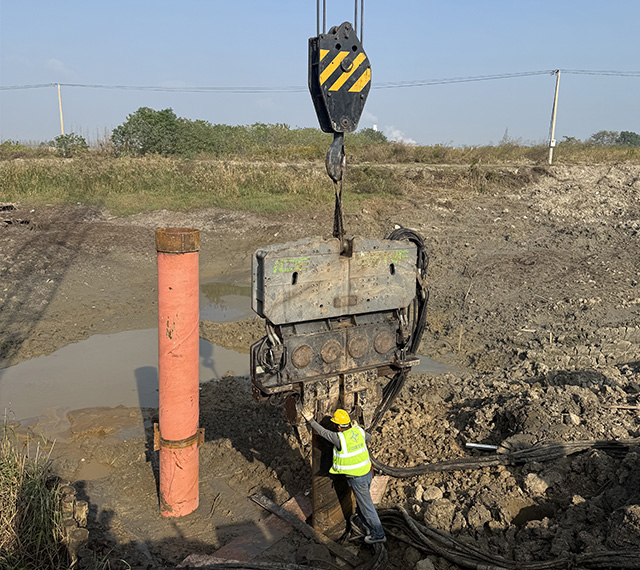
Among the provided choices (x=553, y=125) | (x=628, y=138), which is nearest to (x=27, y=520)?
(x=553, y=125)

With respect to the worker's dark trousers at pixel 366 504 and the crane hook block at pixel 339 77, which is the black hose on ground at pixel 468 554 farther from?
the crane hook block at pixel 339 77

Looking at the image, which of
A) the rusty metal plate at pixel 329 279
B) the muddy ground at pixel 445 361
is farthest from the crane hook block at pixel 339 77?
the muddy ground at pixel 445 361

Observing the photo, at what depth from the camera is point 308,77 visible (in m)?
4.23

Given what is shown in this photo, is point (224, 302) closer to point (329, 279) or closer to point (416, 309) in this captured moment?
Answer: point (416, 309)

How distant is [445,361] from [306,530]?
15.0 ft

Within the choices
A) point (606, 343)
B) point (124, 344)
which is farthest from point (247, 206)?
point (606, 343)

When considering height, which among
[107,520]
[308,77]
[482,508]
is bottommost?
[107,520]

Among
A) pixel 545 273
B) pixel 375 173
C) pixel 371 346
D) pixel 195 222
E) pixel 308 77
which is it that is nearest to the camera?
pixel 308 77

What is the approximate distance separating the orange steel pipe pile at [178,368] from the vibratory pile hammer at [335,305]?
0.64 metres

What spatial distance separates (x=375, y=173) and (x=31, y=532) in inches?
676

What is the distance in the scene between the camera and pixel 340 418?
14.5 ft

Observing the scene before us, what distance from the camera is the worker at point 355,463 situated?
4344 mm

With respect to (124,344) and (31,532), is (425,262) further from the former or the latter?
(124,344)

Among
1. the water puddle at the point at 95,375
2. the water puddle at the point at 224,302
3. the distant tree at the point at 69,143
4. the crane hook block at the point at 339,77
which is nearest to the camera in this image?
the crane hook block at the point at 339,77
